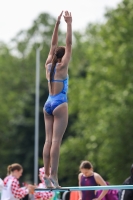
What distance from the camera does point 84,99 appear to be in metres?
49.4

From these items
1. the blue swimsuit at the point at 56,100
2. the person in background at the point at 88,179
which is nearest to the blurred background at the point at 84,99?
the person in background at the point at 88,179

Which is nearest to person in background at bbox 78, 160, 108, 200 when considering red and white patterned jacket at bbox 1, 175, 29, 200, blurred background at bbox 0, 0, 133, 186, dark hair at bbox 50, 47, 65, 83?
red and white patterned jacket at bbox 1, 175, 29, 200

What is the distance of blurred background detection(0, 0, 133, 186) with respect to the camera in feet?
140

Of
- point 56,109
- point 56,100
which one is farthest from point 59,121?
point 56,100

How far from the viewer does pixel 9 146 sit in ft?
210

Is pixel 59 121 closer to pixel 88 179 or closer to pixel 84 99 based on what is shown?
pixel 88 179

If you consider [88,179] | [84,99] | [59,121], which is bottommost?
[88,179]

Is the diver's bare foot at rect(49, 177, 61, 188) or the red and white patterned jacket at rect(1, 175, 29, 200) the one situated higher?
the diver's bare foot at rect(49, 177, 61, 188)

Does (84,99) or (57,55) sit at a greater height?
(84,99)

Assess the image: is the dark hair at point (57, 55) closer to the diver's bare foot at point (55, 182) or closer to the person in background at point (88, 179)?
the diver's bare foot at point (55, 182)

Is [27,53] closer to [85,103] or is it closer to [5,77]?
[5,77]

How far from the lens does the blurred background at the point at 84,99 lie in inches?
1681

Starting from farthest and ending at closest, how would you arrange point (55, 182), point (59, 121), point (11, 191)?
point (11, 191) < point (59, 121) < point (55, 182)

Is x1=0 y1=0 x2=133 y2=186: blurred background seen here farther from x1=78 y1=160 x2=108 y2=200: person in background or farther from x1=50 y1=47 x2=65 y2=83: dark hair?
x1=50 y1=47 x2=65 y2=83: dark hair
